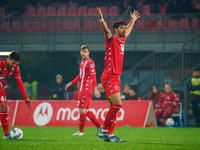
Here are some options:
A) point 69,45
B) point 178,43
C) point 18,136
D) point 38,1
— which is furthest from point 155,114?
point 38,1

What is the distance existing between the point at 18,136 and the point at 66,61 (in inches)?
532

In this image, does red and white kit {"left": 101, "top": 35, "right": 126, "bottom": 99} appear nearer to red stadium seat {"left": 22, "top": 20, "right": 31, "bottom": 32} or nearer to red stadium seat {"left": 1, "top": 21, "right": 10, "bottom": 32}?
red stadium seat {"left": 22, "top": 20, "right": 31, "bottom": 32}

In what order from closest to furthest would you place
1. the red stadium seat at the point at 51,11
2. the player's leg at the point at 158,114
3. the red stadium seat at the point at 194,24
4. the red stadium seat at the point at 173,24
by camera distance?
the player's leg at the point at 158,114 < the red stadium seat at the point at 194,24 < the red stadium seat at the point at 173,24 < the red stadium seat at the point at 51,11

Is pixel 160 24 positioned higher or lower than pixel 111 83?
higher

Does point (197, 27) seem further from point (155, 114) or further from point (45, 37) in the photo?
point (45, 37)

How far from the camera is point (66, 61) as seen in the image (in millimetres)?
21891

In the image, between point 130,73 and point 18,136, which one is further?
point 130,73

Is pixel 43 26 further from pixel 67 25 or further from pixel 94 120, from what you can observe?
pixel 94 120

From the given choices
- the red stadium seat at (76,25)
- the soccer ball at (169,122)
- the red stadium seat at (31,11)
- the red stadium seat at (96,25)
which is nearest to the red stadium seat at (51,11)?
the red stadium seat at (31,11)

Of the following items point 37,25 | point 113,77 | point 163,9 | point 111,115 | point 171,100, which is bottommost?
point 171,100

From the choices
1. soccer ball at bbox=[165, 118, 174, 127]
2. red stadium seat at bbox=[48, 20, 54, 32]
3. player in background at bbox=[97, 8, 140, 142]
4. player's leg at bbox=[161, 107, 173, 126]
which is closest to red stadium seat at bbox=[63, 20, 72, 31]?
red stadium seat at bbox=[48, 20, 54, 32]

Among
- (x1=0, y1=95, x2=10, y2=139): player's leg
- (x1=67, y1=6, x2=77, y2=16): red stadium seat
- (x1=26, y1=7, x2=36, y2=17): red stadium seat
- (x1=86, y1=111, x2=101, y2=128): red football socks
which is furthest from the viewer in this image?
(x1=26, y1=7, x2=36, y2=17): red stadium seat

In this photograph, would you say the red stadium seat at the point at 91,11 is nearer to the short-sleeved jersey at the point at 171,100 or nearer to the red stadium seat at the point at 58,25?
the red stadium seat at the point at 58,25

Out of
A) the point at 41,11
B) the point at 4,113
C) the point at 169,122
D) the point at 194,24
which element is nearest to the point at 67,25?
the point at 41,11
